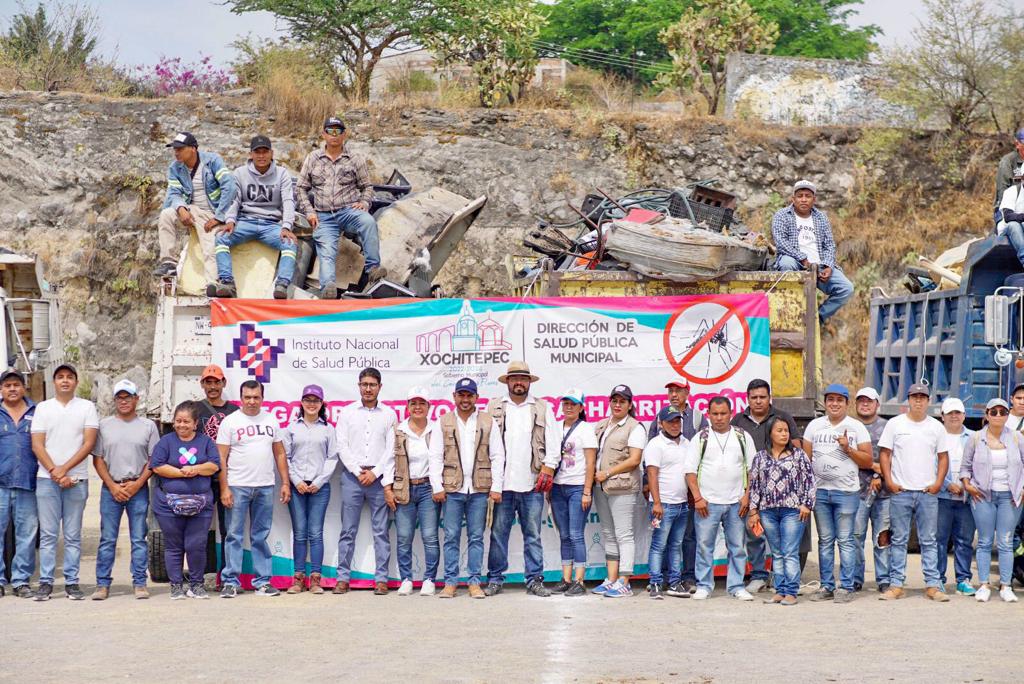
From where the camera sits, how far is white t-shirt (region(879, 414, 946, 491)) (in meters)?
11.0

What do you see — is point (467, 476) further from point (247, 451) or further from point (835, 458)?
point (835, 458)

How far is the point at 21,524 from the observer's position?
36.2 ft

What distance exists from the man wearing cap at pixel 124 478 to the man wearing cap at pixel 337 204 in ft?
8.65

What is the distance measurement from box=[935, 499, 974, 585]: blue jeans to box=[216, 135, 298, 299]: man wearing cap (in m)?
5.97

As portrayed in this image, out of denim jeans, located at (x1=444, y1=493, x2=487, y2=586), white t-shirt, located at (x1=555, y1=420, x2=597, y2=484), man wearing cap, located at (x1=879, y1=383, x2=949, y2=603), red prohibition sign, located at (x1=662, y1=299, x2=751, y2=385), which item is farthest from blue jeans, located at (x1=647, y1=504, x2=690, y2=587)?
man wearing cap, located at (x1=879, y1=383, x2=949, y2=603)

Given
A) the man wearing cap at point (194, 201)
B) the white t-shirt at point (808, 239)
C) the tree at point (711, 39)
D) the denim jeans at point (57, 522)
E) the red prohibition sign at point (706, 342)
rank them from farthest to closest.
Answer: the tree at point (711, 39) → the white t-shirt at point (808, 239) → the man wearing cap at point (194, 201) → the red prohibition sign at point (706, 342) → the denim jeans at point (57, 522)

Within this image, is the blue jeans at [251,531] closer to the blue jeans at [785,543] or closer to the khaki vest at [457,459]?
the khaki vest at [457,459]

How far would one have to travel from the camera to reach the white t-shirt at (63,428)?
10.9 m

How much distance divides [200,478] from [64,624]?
1686mm

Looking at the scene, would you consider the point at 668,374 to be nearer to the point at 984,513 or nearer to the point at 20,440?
the point at 984,513

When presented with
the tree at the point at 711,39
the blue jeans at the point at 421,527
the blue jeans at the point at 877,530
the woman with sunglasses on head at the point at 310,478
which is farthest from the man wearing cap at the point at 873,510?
the tree at the point at 711,39

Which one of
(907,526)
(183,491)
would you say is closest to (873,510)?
(907,526)

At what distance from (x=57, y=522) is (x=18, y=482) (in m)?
0.44

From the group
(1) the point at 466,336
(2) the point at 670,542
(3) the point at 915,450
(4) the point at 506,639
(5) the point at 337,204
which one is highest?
(5) the point at 337,204
